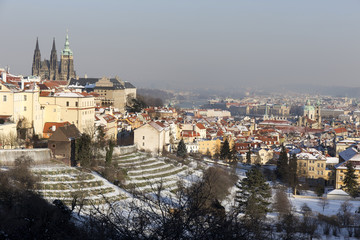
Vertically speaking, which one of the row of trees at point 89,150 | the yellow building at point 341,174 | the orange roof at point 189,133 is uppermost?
the row of trees at point 89,150

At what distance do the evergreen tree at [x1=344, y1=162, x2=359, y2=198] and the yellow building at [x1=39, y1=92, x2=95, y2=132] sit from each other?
47.7 ft

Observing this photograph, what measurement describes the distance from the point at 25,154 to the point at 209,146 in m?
23.7

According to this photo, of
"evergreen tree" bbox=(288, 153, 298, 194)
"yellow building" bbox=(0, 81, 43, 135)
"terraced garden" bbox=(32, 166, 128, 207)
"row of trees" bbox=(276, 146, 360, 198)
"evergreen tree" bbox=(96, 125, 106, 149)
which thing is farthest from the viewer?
"evergreen tree" bbox=(288, 153, 298, 194)

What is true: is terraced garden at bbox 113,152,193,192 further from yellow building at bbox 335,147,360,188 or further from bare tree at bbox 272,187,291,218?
yellow building at bbox 335,147,360,188

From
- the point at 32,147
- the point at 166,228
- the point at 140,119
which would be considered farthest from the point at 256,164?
the point at 166,228

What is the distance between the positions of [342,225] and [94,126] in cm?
1359

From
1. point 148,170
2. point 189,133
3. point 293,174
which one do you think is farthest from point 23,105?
point 189,133

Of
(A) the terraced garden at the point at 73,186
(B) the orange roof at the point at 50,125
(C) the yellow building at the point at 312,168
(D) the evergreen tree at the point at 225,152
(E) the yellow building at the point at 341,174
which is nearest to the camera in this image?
(A) the terraced garden at the point at 73,186

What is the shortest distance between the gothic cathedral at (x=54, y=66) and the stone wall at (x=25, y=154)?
2182 inches

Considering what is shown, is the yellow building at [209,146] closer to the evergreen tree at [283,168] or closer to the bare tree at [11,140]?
the evergreen tree at [283,168]

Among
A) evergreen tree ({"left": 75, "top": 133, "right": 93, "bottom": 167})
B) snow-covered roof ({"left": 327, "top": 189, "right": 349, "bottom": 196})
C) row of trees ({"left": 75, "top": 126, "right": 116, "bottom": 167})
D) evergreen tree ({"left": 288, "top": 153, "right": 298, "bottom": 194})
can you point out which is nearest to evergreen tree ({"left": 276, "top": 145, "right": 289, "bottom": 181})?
evergreen tree ({"left": 288, "top": 153, "right": 298, "bottom": 194})

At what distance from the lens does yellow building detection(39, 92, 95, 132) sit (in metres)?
27.0

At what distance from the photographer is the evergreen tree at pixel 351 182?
30895 millimetres

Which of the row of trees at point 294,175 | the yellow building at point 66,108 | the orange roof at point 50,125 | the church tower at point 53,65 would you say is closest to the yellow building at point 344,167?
the row of trees at point 294,175
